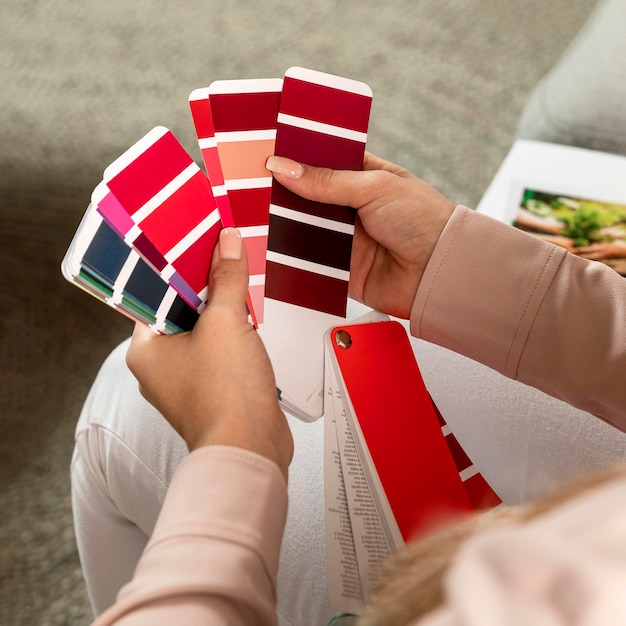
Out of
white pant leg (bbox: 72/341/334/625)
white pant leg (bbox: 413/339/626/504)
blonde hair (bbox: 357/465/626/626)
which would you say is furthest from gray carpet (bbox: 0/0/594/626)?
blonde hair (bbox: 357/465/626/626)

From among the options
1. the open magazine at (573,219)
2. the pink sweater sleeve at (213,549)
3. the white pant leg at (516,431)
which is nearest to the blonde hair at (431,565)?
the pink sweater sleeve at (213,549)

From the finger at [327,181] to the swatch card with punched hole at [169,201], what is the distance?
0.27ft

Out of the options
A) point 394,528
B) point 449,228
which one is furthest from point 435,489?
point 449,228

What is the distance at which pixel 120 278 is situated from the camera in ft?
2.05

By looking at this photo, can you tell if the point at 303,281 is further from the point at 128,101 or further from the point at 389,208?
the point at 128,101

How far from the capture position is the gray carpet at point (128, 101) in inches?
47.6

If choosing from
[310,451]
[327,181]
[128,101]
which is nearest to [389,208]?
[327,181]

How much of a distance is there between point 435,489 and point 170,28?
1413mm

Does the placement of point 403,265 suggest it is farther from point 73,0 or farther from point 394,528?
point 73,0

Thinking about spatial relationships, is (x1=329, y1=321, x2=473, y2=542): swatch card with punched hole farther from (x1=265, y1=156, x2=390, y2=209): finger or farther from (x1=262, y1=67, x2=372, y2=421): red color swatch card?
(x1=265, y1=156, x2=390, y2=209): finger

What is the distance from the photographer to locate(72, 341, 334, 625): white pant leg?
0.69 m

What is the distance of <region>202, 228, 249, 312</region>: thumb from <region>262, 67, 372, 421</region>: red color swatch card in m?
0.06

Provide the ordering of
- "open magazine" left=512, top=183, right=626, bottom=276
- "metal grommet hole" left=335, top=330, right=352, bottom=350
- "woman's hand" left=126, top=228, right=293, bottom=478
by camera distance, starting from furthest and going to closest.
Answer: "open magazine" left=512, top=183, right=626, bottom=276, "metal grommet hole" left=335, top=330, right=352, bottom=350, "woman's hand" left=126, top=228, right=293, bottom=478

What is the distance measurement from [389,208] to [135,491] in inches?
16.7
